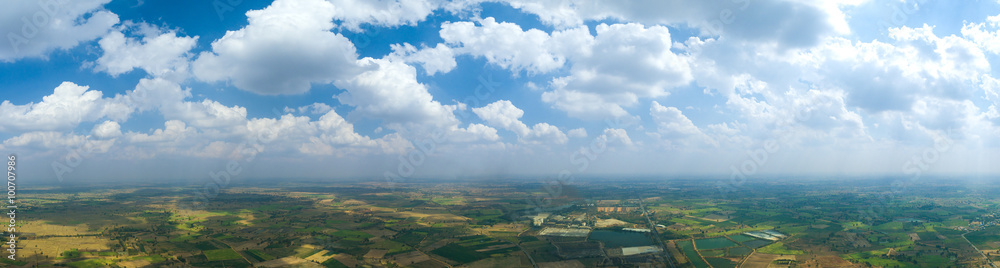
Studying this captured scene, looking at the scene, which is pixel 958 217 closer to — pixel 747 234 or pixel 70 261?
pixel 747 234

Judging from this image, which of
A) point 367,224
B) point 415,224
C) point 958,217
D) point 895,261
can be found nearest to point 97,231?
point 367,224

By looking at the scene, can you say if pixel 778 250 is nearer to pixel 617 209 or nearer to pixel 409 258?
pixel 409 258

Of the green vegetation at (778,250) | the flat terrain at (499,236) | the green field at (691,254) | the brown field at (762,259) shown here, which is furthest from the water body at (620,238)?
the green vegetation at (778,250)

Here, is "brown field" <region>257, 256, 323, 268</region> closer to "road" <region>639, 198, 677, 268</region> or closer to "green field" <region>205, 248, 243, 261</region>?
"green field" <region>205, 248, 243, 261</region>

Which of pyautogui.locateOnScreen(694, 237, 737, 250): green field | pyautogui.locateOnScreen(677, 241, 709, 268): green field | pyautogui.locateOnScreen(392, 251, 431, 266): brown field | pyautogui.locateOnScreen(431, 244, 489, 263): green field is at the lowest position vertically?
pyautogui.locateOnScreen(694, 237, 737, 250): green field

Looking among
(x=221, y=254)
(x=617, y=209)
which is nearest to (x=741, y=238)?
(x=617, y=209)

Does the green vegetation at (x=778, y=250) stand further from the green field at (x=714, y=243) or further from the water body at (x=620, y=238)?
the water body at (x=620, y=238)

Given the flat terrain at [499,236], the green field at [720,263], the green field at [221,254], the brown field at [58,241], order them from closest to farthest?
the green field at [720,263] → the flat terrain at [499,236] → the green field at [221,254] → the brown field at [58,241]

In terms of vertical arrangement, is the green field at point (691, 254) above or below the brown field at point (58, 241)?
below

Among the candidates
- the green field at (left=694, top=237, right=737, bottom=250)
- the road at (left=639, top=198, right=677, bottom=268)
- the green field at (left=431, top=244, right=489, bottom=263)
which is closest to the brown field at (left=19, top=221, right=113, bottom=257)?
the green field at (left=431, top=244, right=489, bottom=263)
